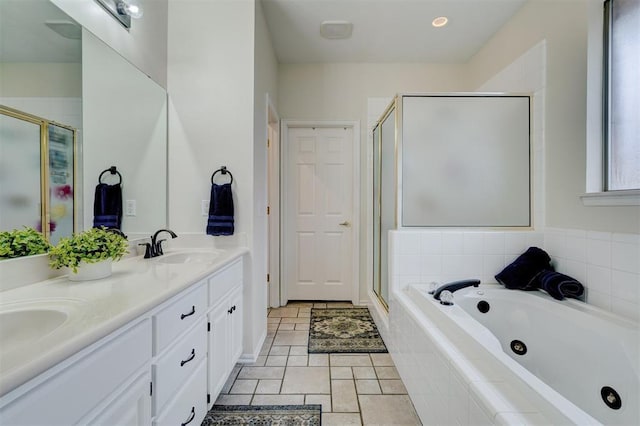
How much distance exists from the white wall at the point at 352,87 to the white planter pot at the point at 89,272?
237 centimetres

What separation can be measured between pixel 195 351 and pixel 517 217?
2.20 meters

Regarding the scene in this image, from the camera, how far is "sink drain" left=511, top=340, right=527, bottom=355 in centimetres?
155

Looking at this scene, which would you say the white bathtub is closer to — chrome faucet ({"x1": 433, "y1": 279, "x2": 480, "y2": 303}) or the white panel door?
chrome faucet ({"x1": 433, "y1": 279, "x2": 480, "y2": 303})

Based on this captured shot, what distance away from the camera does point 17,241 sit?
1035 mm

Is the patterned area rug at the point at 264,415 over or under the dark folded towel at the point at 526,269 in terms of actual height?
under

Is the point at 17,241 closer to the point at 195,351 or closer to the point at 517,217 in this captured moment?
the point at 195,351

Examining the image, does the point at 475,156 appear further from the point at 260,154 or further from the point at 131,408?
the point at 131,408

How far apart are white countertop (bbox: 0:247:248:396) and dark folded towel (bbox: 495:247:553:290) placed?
1811mm

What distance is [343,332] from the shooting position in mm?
2477

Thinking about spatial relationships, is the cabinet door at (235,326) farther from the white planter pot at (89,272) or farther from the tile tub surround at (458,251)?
the tile tub surround at (458,251)

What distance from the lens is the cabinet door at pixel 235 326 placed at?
172 cm

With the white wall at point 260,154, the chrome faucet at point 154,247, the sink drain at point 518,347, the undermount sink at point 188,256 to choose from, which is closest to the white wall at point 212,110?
the white wall at point 260,154

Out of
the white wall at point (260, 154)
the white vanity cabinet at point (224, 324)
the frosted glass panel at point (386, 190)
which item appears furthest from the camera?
the frosted glass panel at point (386, 190)

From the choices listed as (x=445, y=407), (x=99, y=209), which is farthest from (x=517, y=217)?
(x=99, y=209)
